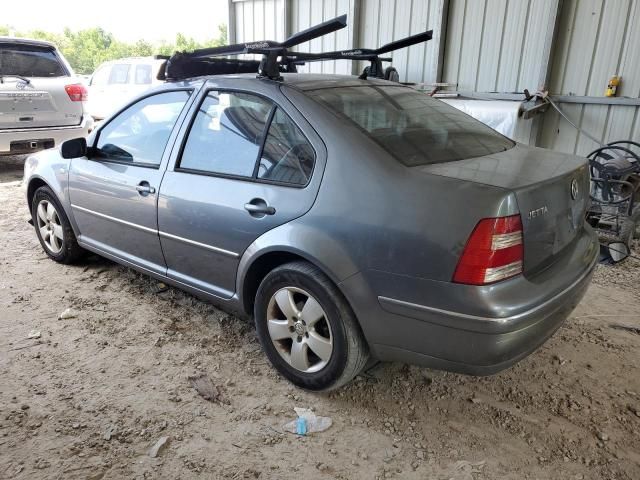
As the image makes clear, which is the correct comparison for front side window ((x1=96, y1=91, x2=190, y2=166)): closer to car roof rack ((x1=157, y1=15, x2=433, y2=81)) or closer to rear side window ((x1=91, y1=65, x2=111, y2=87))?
car roof rack ((x1=157, y1=15, x2=433, y2=81))

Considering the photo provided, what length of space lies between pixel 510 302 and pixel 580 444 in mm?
851

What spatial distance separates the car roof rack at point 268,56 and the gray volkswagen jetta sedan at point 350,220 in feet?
0.36

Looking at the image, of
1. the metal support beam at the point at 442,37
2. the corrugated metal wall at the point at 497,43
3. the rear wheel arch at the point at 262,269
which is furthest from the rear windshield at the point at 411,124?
the metal support beam at the point at 442,37

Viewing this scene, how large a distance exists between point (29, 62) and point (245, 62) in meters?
5.60

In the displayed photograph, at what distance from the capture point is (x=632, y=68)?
534 cm

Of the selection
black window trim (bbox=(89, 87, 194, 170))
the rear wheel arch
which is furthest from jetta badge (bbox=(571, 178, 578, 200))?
black window trim (bbox=(89, 87, 194, 170))

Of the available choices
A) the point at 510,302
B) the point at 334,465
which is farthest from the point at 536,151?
the point at 334,465

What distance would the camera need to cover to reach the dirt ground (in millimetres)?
2178

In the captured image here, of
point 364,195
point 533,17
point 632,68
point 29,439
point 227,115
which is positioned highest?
point 533,17

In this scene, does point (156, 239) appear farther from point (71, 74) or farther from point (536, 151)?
point (71, 74)

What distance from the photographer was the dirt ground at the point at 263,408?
7.14 feet

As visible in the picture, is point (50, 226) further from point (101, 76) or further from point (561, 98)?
point (101, 76)

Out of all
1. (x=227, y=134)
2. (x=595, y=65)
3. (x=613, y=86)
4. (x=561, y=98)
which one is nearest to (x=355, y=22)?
(x=561, y=98)

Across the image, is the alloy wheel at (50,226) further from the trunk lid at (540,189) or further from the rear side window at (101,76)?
the rear side window at (101,76)
